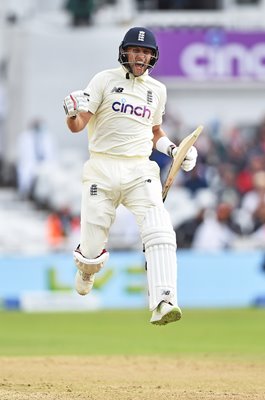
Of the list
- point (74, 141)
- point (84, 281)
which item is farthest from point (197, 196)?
point (84, 281)

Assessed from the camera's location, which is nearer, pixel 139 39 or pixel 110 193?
pixel 139 39

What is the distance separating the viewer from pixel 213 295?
1706cm

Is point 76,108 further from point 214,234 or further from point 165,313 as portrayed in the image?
point 214,234

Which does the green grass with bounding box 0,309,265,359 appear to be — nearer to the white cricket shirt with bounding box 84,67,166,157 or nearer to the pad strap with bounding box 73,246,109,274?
the pad strap with bounding box 73,246,109,274

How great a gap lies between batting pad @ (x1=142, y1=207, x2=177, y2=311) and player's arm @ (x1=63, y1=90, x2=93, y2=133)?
2.54ft

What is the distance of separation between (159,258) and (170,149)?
0.92 m

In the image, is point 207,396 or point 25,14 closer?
point 207,396

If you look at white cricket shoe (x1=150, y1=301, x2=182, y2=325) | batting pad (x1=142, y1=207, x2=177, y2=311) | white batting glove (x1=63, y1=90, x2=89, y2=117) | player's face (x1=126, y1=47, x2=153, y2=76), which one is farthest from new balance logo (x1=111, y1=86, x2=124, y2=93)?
white cricket shoe (x1=150, y1=301, x2=182, y2=325)

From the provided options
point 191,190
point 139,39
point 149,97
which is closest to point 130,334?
point 149,97

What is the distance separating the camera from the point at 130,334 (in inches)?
542

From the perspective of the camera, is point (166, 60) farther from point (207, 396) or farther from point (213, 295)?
point (207, 396)

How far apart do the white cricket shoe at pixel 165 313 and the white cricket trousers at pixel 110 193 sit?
70 cm

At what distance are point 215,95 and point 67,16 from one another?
292 cm

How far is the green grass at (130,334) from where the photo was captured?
1214 centimetres
